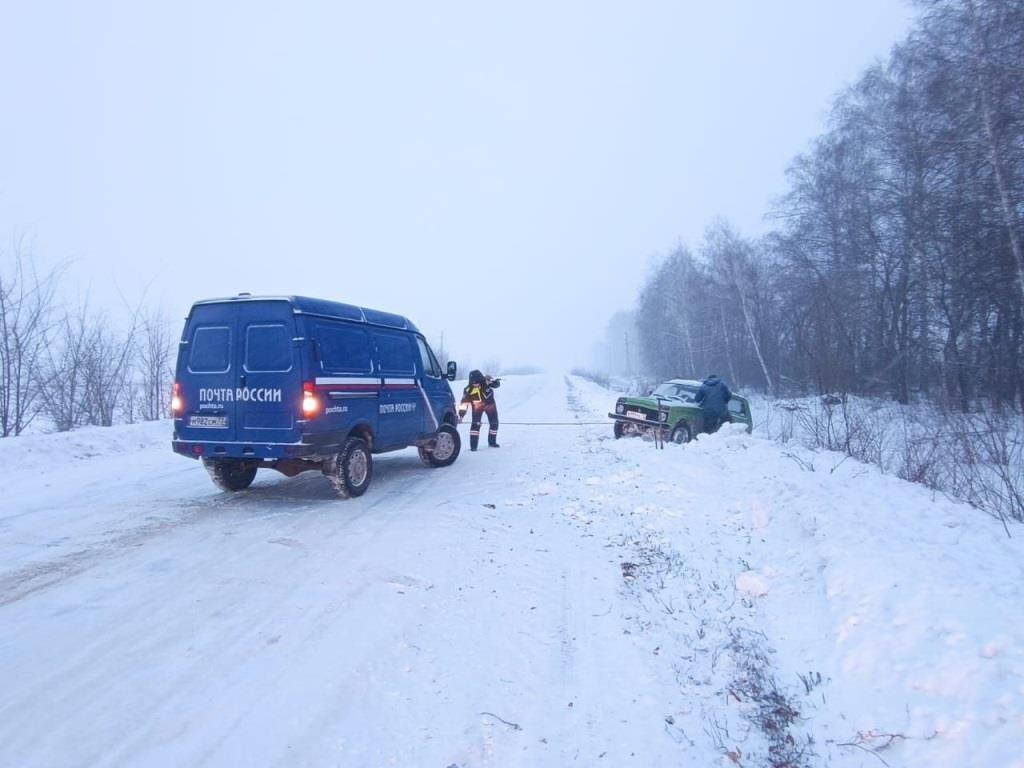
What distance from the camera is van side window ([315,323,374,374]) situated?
783 centimetres

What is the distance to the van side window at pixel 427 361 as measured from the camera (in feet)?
35.5

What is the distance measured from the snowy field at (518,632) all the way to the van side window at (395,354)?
2534mm

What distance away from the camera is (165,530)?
21.6 ft

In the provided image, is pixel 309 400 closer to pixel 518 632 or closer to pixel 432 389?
pixel 432 389

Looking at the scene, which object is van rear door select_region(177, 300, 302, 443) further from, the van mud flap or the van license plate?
the van mud flap

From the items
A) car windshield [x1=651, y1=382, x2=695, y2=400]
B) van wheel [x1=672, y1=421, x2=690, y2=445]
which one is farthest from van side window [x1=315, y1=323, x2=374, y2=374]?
car windshield [x1=651, y1=382, x2=695, y2=400]

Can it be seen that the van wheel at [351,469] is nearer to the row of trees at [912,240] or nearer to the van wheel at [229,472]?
the van wheel at [229,472]

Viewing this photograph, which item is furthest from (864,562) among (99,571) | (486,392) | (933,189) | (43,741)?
(933,189)

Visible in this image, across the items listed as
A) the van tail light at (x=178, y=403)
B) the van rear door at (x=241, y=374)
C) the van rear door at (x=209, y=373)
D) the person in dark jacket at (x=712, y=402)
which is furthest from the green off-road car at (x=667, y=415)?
the van tail light at (x=178, y=403)

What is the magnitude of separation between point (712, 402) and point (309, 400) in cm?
967

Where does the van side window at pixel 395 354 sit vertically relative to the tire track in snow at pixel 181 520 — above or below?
above

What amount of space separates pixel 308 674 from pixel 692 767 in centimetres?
227

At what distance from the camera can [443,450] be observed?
37.6 feet

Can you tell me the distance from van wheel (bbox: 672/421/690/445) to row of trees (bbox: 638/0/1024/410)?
2996 millimetres
